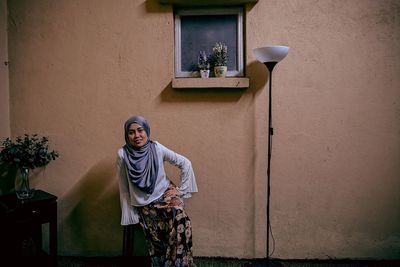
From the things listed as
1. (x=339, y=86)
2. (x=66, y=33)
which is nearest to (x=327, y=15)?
(x=339, y=86)

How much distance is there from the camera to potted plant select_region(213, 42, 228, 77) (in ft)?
8.14

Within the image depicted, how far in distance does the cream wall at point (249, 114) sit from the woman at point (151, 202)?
1.31 feet

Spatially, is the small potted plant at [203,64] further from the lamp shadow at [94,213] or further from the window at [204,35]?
the lamp shadow at [94,213]

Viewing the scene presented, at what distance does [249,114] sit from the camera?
251 centimetres

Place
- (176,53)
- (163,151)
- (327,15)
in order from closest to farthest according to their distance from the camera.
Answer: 1. (163,151)
2. (327,15)
3. (176,53)

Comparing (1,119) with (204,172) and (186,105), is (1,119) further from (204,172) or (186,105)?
(204,172)

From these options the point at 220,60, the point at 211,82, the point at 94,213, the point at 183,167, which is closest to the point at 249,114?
the point at 211,82

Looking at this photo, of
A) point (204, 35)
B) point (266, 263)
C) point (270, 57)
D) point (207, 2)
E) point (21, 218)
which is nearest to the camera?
point (21, 218)

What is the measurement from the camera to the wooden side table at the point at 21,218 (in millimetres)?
2059

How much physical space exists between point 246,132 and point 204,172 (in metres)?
0.51

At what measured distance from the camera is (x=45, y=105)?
8.46 ft

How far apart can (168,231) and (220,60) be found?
57.5 inches

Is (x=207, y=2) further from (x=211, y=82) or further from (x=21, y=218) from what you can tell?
(x=21, y=218)

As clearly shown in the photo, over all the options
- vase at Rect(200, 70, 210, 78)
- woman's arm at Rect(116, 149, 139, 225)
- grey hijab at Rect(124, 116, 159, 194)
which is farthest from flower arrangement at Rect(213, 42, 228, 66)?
woman's arm at Rect(116, 149, 139, 225)
